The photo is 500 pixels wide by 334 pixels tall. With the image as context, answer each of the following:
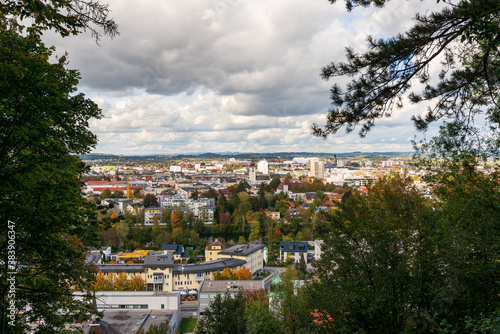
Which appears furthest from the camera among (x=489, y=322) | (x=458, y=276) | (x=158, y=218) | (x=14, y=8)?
(x=158, y=218)

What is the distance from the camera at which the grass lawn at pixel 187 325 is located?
15812 mm

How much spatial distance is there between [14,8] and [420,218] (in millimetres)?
4851

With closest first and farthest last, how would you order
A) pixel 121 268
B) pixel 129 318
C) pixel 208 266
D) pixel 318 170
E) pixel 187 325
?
1. pixel 129 318
2. pixel 187 325
3. pixel 121 268
4. pixel 208 266
5. pixel 318 170

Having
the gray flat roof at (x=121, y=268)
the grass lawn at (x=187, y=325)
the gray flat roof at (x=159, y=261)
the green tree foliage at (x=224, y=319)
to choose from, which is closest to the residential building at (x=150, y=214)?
the gray flat roof at (x=159, y=261)

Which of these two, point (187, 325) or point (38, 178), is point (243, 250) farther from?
point (38, 178)

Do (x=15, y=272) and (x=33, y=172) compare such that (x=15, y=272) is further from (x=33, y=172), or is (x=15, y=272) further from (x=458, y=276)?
(x=458, y=276)

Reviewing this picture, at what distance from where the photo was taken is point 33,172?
2.86 metres

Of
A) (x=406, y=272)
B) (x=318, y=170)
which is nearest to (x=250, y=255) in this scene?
(x=406, y=272)

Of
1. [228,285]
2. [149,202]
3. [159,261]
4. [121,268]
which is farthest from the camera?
[149,202]

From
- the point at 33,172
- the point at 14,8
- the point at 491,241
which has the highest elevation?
the point at 14,8

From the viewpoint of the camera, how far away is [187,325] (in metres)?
16.5

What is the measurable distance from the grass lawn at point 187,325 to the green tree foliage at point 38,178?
13.7 m

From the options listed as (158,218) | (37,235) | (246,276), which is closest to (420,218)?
(37,235)

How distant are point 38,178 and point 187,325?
51.5 feet
